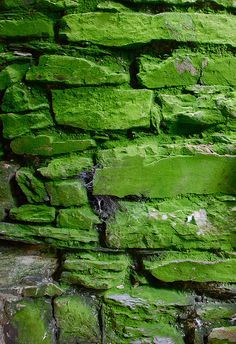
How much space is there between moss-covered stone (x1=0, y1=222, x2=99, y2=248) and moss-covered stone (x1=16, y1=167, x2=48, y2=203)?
89 mm

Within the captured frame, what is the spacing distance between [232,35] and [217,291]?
80 cm

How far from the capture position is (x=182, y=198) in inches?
40.4

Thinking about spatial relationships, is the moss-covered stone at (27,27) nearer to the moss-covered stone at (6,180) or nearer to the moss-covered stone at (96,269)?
the moss-covered stone at (6,180)

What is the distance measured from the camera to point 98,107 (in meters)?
1.00

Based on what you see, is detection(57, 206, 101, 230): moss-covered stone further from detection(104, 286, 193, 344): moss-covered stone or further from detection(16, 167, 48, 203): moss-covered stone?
detection(104, 286, 193, 344): moss-covered stone

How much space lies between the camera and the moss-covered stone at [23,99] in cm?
100

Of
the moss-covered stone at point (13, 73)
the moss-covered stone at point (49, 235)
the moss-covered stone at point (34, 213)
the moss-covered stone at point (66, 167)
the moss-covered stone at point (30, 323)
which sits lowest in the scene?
the moss-covered stone at point (30, 323)

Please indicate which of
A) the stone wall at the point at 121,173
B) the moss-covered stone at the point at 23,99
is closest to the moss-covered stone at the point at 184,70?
the stone wall at the point at 121,173

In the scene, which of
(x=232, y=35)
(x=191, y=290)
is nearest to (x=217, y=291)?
(x=191, y=290)

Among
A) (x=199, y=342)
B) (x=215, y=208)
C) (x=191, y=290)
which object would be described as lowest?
(x=199, y=342)

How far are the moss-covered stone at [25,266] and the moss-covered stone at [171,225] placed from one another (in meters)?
0.22

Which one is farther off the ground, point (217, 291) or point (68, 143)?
point (68, 143)

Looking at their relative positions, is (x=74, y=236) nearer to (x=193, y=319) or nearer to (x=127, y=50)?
(x=193, y=319)

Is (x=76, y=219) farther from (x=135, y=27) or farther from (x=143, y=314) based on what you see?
(x=135, y=27)
